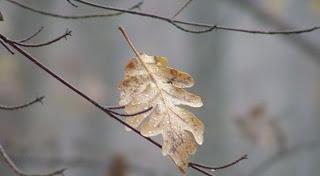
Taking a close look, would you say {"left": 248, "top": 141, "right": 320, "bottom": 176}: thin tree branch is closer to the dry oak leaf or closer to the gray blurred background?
the gray blurred background

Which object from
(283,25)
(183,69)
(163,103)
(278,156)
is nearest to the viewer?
(163,103)

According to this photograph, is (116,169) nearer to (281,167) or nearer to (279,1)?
(279,1)

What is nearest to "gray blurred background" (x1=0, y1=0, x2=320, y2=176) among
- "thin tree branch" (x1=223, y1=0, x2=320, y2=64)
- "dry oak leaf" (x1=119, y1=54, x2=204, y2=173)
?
"thin tree branch" (x1=223, y1=0, x2=320, y2=64)

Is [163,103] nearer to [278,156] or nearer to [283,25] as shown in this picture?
[283,25]

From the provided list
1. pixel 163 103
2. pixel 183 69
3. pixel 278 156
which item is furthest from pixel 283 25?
pixel 183 69

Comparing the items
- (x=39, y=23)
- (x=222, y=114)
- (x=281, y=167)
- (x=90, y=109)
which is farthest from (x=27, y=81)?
(x=281, y=167)
